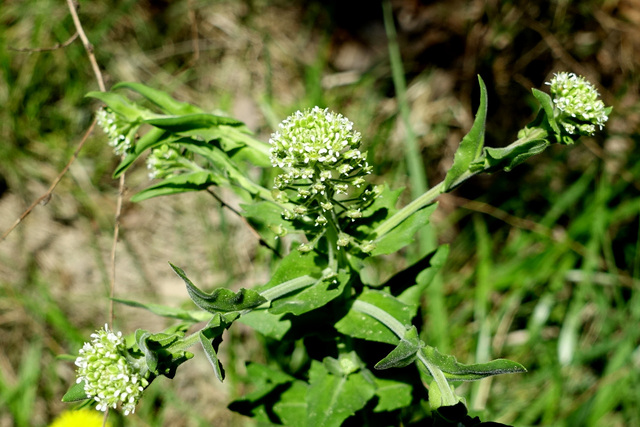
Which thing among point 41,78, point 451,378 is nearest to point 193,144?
point 451,378

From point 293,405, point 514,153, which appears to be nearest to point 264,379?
point 293,405

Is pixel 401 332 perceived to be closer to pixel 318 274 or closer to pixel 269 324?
pixel 318 274

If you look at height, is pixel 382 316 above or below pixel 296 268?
below

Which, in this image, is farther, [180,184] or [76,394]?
[180,184]

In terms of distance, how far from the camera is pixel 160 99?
2.38m

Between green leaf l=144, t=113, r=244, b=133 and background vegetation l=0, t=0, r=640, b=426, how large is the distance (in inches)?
60.7

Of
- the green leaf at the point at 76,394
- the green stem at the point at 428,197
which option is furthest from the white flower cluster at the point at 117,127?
the green stem at the point at 428,197

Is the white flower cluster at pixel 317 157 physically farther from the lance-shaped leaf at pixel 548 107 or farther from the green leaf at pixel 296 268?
the lance-shaped leaf at pixel 548 107

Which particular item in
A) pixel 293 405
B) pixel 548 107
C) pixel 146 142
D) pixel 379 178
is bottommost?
pixel 293 405

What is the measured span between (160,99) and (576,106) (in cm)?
158

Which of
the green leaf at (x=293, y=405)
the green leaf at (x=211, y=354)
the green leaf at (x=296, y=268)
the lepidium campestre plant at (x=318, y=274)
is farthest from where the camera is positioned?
the green leaf at (x=293, y=405)

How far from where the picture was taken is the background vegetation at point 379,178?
4.20 m

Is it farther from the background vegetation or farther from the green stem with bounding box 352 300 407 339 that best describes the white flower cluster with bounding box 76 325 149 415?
the background vegetation

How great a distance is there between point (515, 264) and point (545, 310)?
39 centimetres
